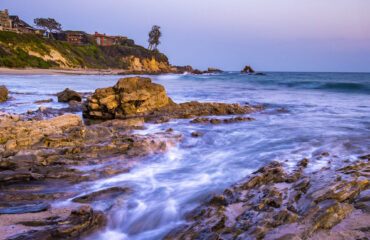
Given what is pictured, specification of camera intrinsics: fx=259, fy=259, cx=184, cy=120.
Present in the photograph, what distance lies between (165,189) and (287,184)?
174 cm

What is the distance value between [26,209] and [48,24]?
7984 centimetres

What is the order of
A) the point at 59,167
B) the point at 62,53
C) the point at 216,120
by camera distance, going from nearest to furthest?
1. the point at 59,167
2. the point at 216,120
3. the point at 62,53

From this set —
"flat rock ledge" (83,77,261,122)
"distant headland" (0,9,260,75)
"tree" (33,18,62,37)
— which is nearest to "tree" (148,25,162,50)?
"distant headland" (0,9,260,75)

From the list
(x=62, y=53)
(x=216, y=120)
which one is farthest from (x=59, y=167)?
(x=62, y=53)

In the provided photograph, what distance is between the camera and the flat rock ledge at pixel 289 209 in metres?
2.16

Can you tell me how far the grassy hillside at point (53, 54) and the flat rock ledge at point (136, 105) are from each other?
34820 millimetres

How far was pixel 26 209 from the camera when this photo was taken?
111 inches

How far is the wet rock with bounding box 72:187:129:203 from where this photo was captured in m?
3.22

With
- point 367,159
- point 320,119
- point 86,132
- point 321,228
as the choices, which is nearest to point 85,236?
point 321,228

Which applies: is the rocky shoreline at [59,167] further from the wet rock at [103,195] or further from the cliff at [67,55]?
the cliff at [67,55]

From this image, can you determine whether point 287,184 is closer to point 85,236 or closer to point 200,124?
point 85,236

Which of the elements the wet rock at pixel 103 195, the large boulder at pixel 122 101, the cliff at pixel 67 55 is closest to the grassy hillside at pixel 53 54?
the cliff at pixel 67 55

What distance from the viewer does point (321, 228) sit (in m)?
2.16

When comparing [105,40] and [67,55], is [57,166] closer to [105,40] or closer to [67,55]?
[67,55]
